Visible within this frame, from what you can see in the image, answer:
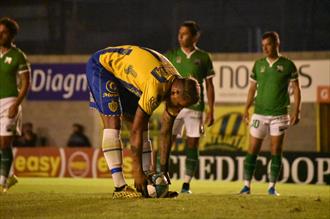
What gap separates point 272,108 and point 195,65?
53.4 inches

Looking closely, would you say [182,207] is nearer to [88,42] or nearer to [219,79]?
[219,79]

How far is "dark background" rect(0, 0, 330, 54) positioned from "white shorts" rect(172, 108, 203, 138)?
7481mm

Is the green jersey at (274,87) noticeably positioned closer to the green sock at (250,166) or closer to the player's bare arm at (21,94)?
the green sock at (250,166)

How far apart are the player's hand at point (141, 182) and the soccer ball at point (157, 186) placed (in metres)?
0.06

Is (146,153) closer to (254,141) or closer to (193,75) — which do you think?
(193,75)

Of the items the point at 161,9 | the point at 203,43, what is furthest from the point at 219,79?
the point at 161,9

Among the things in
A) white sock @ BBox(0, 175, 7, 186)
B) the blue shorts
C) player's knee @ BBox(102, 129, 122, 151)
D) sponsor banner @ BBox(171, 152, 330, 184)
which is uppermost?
the blue shorts

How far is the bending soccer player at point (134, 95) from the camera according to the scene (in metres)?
8.59

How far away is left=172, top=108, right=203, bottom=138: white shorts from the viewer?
12.6 metres

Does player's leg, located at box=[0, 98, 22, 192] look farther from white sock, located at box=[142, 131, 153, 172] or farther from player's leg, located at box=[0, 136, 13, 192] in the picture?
white sock, located at box=[142, 131, 153, 172]

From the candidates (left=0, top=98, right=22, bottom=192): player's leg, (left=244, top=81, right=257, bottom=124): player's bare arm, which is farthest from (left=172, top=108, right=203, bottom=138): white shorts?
(left=0, top=98, right=22, bottom=192): player's leg

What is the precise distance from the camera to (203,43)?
20.4m

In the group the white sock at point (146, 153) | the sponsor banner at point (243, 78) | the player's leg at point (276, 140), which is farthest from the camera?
the sponsor banner at point (243, 78)

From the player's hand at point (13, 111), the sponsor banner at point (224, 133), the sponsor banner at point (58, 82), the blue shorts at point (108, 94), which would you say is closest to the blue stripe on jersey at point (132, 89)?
the blue shorts at point (108, 94)
